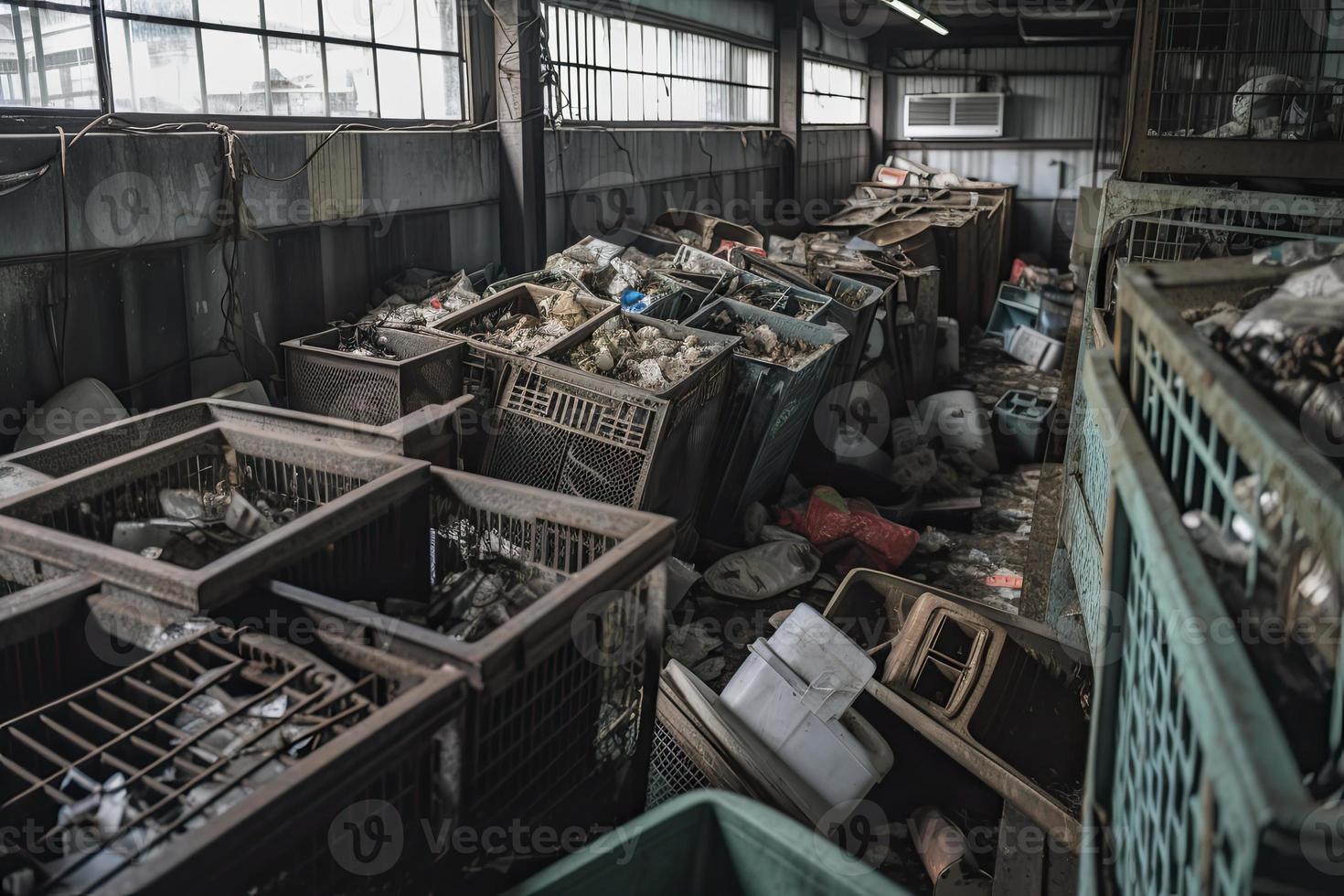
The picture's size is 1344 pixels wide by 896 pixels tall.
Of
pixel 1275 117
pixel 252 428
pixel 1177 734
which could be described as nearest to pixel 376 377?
pixel 252 428

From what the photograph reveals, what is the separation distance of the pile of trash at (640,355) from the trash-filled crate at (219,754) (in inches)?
98.5

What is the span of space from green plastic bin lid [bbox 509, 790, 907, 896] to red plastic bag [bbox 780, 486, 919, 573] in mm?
3488

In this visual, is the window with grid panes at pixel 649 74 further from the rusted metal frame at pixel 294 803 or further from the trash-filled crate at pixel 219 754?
the rusted metal frame at pixel 294 803

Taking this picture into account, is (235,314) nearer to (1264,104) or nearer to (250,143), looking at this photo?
(250,143)

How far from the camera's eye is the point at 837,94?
48.5 feet

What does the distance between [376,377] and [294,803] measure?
9.99 feet

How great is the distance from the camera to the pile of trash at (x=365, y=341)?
4.62 m

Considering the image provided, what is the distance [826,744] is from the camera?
9.17 feet

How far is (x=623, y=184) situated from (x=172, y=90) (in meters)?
4.49

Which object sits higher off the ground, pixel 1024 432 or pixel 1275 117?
pixel 1275 117

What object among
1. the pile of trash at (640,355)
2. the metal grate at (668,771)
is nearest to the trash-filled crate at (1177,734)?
the metal grate at (668,771)

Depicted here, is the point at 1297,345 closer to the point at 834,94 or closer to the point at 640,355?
the point at 640,355

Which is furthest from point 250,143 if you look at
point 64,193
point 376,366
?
point 376,366

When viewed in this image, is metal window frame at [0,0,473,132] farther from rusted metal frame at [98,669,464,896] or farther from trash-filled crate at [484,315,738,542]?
rusted metal frame at [98,669,464,896]
